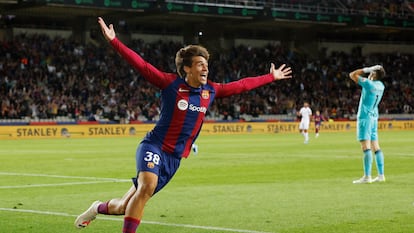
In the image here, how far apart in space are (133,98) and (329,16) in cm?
2122

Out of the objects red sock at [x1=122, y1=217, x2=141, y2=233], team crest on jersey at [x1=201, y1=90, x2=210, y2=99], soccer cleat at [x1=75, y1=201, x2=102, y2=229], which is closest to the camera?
red sock at [x1=122, y1=217, x2=141, y2=233]

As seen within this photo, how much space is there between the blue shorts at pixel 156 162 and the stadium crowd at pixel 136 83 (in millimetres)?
38416

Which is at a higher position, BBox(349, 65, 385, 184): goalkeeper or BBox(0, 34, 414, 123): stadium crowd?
BBox(349, 65, 385, 184): goalkeeper

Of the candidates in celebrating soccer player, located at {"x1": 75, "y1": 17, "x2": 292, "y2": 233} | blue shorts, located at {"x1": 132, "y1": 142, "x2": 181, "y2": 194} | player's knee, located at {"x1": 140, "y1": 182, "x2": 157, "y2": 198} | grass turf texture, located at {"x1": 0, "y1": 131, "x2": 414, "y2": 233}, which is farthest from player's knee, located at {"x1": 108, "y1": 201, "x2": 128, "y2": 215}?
grass turf texture, located at {"x1": 0, "y1": 131, "x2": 414, "y2": 233}

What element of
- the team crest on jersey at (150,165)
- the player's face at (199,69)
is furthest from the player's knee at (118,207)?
the player's face at (199,69)

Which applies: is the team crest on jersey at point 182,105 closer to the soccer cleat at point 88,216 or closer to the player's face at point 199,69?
the player's face at point 199,69

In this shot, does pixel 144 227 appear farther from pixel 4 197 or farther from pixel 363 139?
pixel 363 139

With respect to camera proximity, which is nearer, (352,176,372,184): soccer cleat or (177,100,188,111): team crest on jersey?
(177,100,188,111): team crest on jersey

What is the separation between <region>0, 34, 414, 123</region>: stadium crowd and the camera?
49312mm

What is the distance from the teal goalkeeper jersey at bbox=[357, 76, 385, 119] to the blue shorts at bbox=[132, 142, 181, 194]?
8.98m

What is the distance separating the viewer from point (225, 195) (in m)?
14.3

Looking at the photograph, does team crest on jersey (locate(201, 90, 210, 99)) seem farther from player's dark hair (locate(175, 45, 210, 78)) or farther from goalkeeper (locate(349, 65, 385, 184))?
goalkeeper (locate(349, 65, 385, 184))

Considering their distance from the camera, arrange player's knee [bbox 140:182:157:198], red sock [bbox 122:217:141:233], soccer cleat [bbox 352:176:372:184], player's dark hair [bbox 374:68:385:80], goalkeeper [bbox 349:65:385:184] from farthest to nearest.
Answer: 1. soccer cleat [bbox 352:176:372:184]
2. goalkeeper [bbox 349:65:385:184]
3. player's dark hair [bbox 374:68:385:80]
4. player's knee [bbox 140:182:157:198]
5. red sock [bbox 122:217:141:233]

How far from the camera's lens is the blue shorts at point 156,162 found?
8289 millimetres
